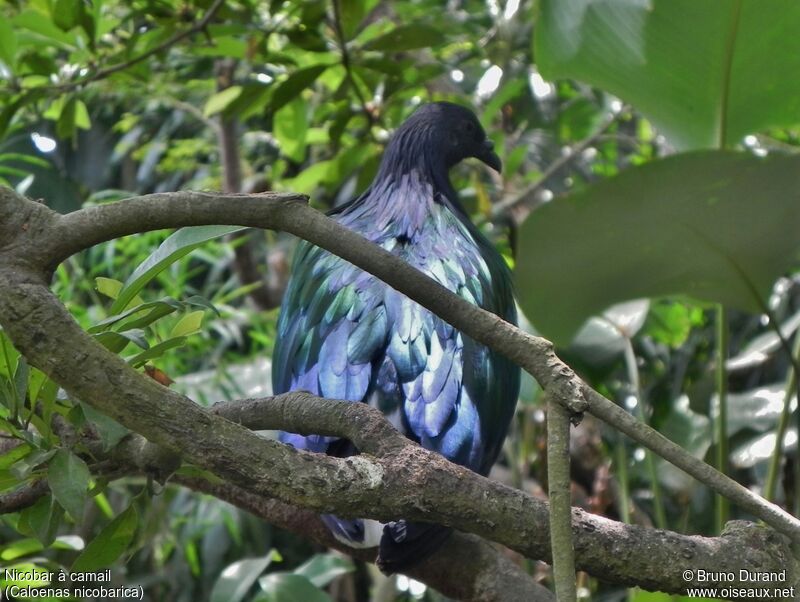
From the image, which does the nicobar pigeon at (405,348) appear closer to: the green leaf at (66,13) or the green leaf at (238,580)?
the green leaf at (238,580)

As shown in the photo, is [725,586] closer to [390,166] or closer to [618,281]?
[618,281]

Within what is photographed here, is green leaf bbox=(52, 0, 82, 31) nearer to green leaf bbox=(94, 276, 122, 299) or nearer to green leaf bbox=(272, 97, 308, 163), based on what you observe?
green leaf bbox=(272, 97, 308, 163)

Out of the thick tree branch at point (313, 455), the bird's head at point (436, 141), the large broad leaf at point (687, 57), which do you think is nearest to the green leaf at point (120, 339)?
the thick tree branch at point (313, 455)

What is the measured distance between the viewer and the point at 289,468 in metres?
0.94

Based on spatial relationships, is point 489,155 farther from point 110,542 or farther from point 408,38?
point 110,542

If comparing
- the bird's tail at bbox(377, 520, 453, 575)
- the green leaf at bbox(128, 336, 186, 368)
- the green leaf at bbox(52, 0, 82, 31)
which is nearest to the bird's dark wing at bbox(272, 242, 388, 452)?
the bird's tail at bbox(377, 520, 453, 575)

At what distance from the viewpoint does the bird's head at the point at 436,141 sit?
248 centimetres

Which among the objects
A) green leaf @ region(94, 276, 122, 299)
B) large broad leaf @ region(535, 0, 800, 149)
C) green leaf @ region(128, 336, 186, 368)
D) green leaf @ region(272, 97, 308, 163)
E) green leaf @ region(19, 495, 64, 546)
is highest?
green leaf @ region(272, 97, 308, 163)

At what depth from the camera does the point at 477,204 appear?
3.16 meters

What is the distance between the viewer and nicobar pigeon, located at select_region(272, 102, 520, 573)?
1.67 m

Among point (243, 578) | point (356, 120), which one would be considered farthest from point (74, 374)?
point (356, 120)

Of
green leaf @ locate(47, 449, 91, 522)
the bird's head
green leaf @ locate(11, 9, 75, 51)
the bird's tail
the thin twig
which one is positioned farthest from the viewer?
the bird's head

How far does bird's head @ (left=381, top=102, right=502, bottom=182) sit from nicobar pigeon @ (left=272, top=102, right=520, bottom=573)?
11cm

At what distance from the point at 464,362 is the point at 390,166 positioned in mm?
824
